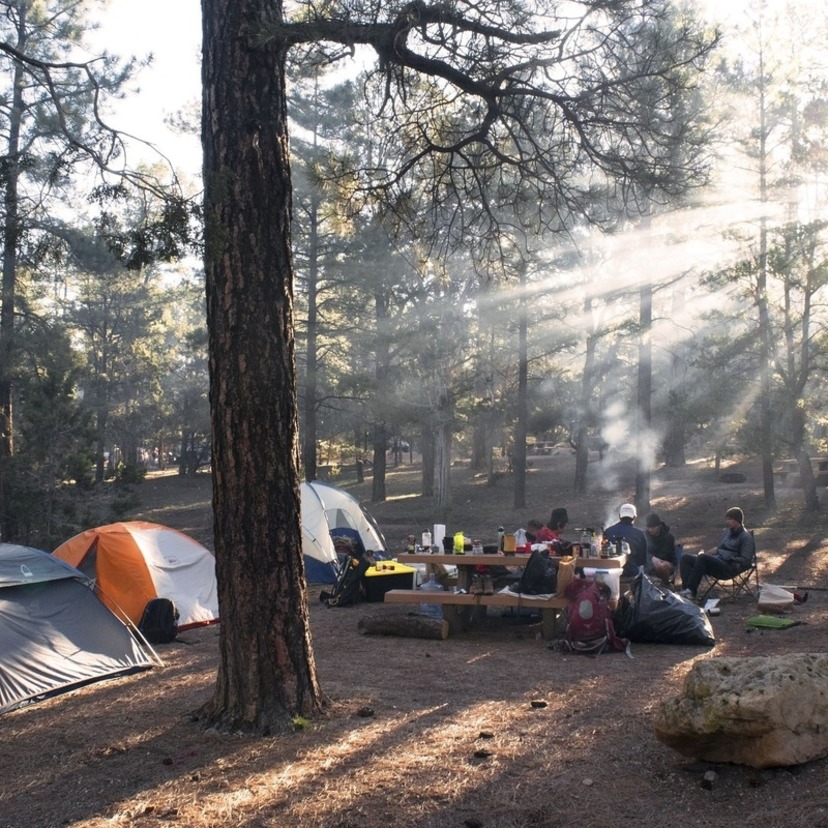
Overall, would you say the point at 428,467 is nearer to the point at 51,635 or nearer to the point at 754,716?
the point at 51,635

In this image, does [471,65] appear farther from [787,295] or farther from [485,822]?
[787,295]

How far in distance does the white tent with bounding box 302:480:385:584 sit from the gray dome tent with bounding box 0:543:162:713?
502 centimetres

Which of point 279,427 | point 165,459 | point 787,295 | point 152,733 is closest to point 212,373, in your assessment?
Result: point 279,427

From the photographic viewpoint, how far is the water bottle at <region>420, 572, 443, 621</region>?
9.77 meters

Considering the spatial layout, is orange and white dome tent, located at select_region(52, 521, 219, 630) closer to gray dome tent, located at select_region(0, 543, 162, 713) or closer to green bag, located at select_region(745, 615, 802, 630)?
gray dome tent, located at select_region(0, 543, 162, 713)

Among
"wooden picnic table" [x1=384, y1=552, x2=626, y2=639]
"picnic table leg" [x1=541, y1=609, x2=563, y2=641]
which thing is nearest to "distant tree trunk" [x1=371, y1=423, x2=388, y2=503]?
"wooden picnic table" [x1=384, y1=552, x2=626, y2=639]

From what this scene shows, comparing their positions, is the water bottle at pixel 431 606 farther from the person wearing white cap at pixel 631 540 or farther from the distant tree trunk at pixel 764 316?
the distant tree trunk at pixel 764 316

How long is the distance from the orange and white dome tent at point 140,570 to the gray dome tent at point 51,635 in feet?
5.80

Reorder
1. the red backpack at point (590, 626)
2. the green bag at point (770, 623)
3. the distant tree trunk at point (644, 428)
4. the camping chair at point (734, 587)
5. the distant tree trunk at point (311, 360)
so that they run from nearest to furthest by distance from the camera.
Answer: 1. the red backpack at point (590, 626)
2. the green bag at point (770, 623)
3. the camping chair at point (734, 587)
4. the distant tree trunk at point (644, 428)
5. the distant tree trunk at point (311, 360)

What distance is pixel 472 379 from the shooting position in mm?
24594

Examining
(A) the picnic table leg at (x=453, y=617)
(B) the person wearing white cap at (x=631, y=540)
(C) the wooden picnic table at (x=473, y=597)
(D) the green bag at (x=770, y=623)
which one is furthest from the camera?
(B) the person wearing white cap at (x=631, y=540)

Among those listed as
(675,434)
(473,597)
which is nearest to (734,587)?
(473,597)

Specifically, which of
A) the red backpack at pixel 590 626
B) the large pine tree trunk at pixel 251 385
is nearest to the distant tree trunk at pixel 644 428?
the red backpack at pixel 590 626

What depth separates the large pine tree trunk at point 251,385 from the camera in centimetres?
546
